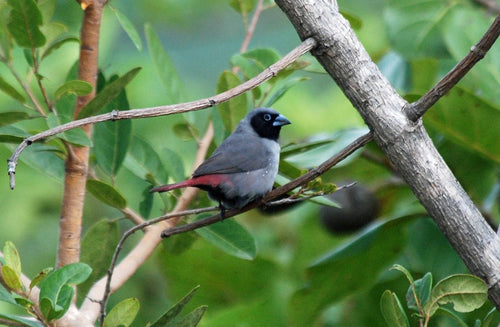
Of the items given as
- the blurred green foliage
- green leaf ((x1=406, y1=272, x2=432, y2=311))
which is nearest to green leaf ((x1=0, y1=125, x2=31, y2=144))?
the blurred green foliage

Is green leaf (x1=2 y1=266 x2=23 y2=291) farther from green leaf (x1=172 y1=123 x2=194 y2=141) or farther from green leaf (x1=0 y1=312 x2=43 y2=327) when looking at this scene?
green leaf (x1=172 y1=123 x2=194 y2=141)

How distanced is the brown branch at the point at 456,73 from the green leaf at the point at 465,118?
0.91 m

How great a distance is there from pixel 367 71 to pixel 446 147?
48.9 inches

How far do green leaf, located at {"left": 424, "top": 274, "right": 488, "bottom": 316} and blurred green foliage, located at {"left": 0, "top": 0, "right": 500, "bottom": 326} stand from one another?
491mm

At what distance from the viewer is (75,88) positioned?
1896 millimetres

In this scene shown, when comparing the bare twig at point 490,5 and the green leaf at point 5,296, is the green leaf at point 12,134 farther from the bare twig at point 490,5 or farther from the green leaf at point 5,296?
the bare twig at point 490,5

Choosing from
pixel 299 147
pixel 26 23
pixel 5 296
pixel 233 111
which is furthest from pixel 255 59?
pixel 5 296

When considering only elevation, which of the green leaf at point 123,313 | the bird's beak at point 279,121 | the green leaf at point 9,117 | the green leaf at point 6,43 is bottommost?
the green leaf at point 123,313

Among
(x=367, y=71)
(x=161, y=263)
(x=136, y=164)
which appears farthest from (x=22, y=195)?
(x=367, y=71)

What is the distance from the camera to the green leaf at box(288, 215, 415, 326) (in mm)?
2361

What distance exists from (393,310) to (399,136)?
391 millimetres

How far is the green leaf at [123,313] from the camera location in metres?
1.68

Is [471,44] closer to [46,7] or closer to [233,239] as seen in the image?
[233,239]

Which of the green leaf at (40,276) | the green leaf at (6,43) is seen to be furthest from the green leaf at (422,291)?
Result: the green leaf at (6,43)
